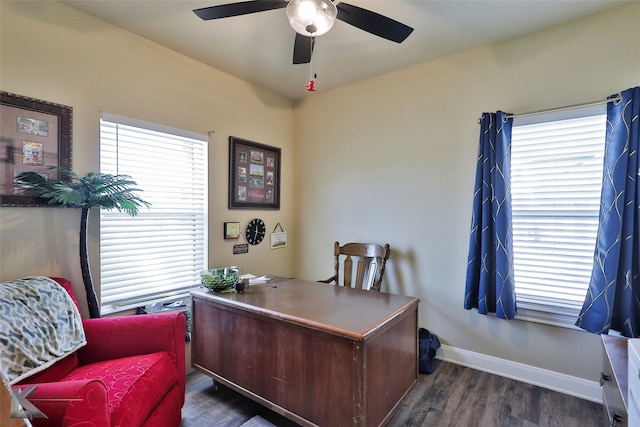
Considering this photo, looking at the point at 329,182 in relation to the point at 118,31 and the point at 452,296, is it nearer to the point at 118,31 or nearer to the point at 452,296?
the point at 452,296

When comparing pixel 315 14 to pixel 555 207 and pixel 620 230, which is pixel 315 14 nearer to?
pixel 555 207

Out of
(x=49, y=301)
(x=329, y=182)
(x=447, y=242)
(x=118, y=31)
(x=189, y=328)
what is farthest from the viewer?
(x=329, y=182)

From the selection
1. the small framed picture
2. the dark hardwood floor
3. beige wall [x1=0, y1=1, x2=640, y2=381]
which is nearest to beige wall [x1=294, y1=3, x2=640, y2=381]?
beige wall [x1=0, y1=1, x2=640, y2=381]

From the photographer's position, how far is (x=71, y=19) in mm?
2041

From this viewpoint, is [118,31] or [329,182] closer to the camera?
[118,31]

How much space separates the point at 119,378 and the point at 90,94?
1.89 metres

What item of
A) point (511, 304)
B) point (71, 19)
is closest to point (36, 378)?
point (71, 19)

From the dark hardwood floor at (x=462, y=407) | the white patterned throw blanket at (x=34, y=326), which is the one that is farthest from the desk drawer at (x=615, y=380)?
the white patterned throw blanket at (x=34, y=326)

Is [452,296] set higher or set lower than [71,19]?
lower

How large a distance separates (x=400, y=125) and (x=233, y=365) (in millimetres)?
2527

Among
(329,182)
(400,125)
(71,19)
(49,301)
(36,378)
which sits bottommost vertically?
(36,378)

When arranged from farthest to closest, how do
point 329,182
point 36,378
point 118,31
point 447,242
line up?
point 329,182
point 447,242
point 118,31
point 36,378

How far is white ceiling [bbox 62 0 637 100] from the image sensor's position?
2.05 m

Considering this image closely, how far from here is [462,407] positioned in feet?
6.93
